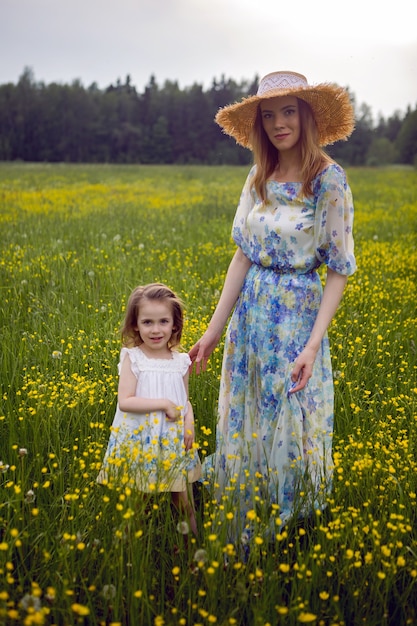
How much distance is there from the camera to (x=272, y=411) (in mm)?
2771

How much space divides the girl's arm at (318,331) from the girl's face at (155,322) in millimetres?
598

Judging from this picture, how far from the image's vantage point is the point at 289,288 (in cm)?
270

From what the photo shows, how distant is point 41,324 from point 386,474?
3.11 metres

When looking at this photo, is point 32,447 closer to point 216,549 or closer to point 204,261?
point 216,549

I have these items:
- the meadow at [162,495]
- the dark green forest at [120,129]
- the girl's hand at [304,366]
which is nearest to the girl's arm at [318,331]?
the girl's hand at [304,366]

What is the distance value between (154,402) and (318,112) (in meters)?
1.53

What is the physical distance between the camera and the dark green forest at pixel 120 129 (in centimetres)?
5600

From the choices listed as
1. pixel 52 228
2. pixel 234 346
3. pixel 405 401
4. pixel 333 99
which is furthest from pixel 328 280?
pixel 52 228

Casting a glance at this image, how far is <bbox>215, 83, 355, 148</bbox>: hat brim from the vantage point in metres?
2.63

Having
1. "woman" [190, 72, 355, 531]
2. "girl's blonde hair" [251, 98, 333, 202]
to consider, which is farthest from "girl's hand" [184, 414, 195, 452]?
"girl's blonde hair" [251, 98, 333, 202]

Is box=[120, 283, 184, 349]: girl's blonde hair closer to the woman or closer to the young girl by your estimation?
the young girl

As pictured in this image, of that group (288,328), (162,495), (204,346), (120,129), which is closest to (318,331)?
(288,328)

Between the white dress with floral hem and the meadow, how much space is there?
105 millimetres

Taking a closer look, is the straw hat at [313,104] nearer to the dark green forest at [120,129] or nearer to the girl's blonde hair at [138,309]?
the girl's blonde hair at [138,309]
